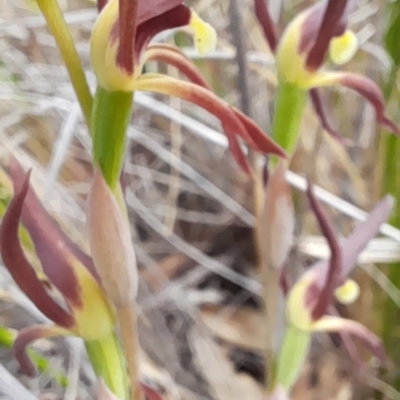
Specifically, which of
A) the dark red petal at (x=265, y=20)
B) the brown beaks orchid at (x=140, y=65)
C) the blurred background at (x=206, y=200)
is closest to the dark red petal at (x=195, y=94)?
the brown beaks orchid at (x=140, y=65)

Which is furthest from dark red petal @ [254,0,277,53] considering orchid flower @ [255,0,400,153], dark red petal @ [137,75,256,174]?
dark red petal @ [137,75,256,174]

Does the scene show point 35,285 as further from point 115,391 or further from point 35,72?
point 35,72

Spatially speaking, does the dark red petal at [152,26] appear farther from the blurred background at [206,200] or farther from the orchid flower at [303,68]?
the blurred background at [206,200]

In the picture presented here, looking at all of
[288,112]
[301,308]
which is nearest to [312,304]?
[301,308]

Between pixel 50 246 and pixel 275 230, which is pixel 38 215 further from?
pixel 275 230

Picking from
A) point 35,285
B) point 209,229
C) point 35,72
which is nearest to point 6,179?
point 35,285

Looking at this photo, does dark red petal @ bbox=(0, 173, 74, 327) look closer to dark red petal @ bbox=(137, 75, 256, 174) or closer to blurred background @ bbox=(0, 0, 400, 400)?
dark red petal @ bbox=(137, 75, 256, 174)

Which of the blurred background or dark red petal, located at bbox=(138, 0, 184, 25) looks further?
the blurred background
